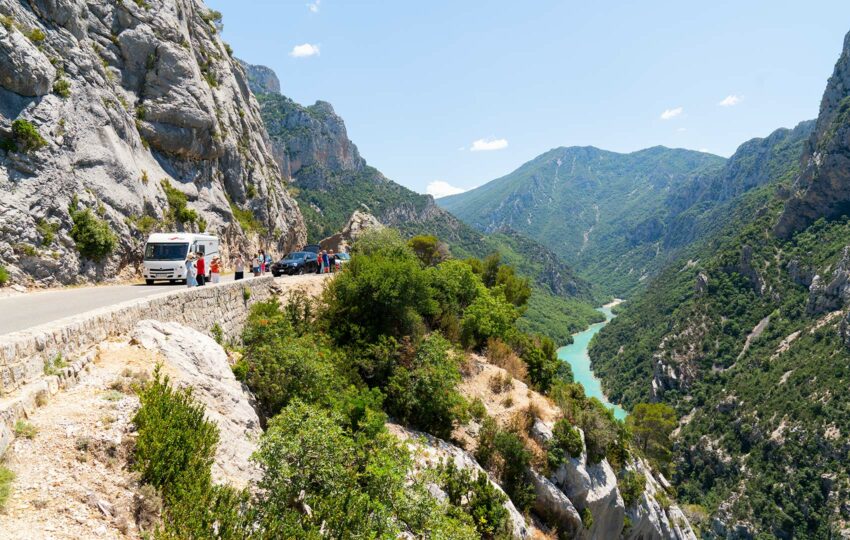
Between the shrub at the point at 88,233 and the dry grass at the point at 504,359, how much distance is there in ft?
59.4

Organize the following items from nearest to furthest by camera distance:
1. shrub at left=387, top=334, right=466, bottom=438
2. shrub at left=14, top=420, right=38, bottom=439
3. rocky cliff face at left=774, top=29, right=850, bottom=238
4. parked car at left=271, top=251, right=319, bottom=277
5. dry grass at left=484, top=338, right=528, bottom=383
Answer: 1. shrub at left=14, top=420, right=38, bottom=439
2. shrub at left=387, top=334, right=466, bottom=438
3. dry grass at left=484, top=338, right=528, bottom=383
4. parked car at left=271, top=251, right=319, bottom=277
5. rocky cliff face at left=774, top=29, right=850, bottom=238

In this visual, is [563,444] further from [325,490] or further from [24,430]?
[24,430]

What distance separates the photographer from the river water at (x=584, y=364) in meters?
Answer: 112

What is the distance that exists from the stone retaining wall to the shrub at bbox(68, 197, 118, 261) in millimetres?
8676

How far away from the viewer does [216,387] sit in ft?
30.9

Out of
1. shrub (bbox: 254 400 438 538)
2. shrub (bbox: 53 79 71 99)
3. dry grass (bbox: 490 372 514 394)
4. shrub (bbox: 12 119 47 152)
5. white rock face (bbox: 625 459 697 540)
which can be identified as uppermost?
shrub (bbox: 53 79 71 99)

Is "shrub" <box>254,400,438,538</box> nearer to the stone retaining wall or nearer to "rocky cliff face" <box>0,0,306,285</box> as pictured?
the stone retaining wall

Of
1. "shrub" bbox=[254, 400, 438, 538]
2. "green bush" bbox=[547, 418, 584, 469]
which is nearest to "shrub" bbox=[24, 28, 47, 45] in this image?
"shrub" bbox=[254, 400, 438, 538]

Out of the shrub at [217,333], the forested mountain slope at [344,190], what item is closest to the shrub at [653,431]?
the shrub at [217,333]

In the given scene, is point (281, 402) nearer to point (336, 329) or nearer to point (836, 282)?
point (336, 329)

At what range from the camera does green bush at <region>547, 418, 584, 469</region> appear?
16453 mm

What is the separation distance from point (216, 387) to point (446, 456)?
7.27 metres

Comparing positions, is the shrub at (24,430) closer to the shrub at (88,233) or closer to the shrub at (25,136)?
the shrub at (88,233)

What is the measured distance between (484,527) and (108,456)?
9.03 meters
